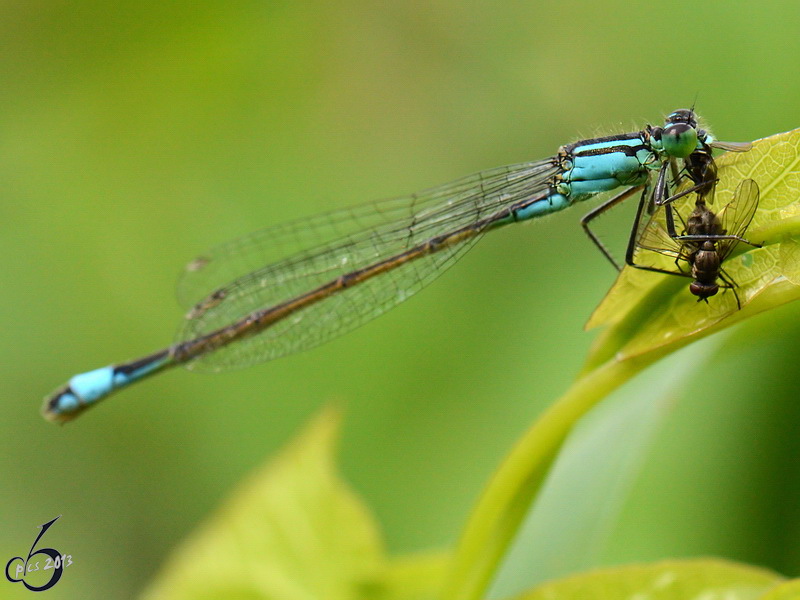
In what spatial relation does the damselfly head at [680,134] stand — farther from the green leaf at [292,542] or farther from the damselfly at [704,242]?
the green leaf at [292,542]

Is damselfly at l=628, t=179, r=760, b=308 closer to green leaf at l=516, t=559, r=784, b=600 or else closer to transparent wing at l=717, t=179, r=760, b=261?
transparent wing at l=717, t=179, r=760, b=261

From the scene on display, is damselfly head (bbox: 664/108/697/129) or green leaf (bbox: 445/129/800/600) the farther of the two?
damselfly head (bbox: 664/108/697/129)

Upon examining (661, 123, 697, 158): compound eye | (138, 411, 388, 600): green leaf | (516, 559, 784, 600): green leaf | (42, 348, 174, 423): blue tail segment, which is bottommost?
(516, 559, 784, 600): green leaf

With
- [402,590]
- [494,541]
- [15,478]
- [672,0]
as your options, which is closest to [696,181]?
[494,541]

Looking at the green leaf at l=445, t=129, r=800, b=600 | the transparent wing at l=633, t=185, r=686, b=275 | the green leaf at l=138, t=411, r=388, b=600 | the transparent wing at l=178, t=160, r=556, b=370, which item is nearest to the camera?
the green leaf at l=445, t=129, r=800, b=600

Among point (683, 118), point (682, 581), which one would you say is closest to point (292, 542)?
point (682, 581)

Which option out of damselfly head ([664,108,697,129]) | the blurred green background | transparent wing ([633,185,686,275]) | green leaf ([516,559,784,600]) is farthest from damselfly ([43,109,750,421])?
green leaf ([516,559,784,600])

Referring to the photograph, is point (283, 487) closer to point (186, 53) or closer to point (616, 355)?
point (616, 355)

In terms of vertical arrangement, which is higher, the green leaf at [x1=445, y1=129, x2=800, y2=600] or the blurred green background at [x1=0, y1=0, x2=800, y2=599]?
the blurred green background at [x1=0, y1=0, x2=800, y2=599]
